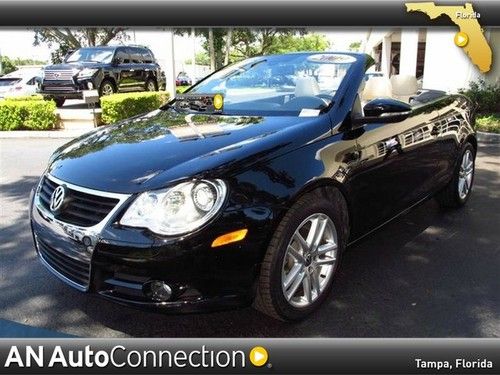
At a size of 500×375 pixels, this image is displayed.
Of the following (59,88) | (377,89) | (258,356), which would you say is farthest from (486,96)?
(258,356)

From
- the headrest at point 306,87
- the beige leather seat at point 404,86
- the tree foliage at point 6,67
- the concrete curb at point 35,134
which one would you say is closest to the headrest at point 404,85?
the beige leather seat at point 404,86

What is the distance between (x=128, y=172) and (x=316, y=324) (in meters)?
1.37

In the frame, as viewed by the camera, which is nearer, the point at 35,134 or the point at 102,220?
the point at 102,220

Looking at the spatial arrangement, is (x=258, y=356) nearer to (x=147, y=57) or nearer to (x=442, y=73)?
(x=442, y=73)

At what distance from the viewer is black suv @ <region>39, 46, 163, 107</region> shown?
12.3 meters

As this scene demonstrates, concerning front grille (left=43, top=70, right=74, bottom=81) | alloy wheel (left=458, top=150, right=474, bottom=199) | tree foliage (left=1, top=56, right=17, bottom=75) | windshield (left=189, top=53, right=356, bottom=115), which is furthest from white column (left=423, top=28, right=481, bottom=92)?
tree foliage (left=1, top=56, right=17, bottom=75)

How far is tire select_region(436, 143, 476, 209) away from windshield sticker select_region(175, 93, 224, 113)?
2.38 metres

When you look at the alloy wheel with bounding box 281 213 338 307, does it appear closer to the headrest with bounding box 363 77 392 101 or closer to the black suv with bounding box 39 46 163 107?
the headrest with bounding box 363 77 392 101

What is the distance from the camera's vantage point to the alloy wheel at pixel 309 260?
2.66 metres

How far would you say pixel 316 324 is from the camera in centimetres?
277

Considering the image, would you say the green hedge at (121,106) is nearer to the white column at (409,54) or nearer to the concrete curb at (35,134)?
the concrete curb at (35,134)

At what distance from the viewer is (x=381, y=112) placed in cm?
309

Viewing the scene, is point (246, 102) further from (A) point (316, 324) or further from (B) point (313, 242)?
(A) point (316, 324)

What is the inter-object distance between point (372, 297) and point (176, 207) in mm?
1499
